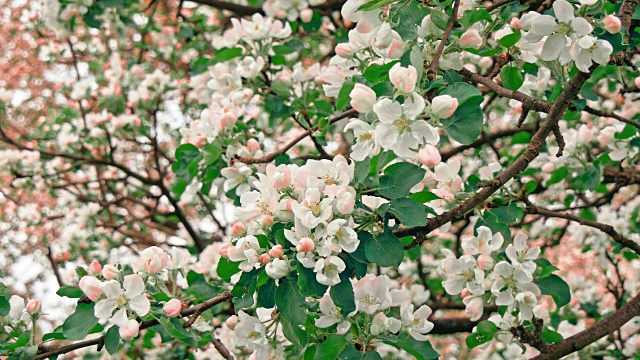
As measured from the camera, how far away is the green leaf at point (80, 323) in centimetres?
124

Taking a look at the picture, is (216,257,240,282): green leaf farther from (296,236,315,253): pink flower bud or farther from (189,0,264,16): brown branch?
(189,0,264,16): brown branch

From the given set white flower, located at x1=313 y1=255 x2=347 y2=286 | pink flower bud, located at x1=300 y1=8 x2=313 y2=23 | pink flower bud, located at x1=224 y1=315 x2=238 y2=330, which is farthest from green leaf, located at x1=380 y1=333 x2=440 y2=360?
pink flower bud, located at x1=300 y1=8 x2=313 y2=23

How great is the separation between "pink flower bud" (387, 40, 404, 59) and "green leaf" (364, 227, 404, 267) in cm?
35

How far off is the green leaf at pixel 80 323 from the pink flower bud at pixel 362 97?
70 centimetres

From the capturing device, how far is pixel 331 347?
124 centimetres

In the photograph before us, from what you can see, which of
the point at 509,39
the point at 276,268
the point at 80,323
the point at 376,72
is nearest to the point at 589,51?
the point at 509,39

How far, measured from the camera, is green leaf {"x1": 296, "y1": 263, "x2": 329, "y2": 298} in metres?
1.08

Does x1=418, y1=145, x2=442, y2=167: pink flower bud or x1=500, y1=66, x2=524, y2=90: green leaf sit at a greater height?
x1=418, y1=145, x2=442, y2=167: pink flower bud

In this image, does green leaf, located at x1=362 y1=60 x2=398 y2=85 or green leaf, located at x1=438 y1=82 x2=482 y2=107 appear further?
green leaf, located at x1=362 y1=60 x2=398 y2=85

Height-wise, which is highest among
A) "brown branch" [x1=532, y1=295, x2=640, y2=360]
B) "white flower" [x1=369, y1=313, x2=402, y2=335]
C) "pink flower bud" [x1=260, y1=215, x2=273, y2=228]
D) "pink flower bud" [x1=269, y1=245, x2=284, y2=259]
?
"pink flower bud" [x1=260, y1=215, x2=273, y2=228]

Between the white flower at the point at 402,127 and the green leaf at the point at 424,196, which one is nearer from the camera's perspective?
the white flower at the point at 402,127

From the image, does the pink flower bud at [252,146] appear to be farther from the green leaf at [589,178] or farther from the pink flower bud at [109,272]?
the green leaf at [589,178]

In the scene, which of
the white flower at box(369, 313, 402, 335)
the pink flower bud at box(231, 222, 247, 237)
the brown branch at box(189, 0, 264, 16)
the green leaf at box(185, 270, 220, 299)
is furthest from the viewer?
the brown branch at box(189, 0, 264, 16)

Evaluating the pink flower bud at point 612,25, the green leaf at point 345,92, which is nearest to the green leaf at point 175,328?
the green leaf at point 345,92
